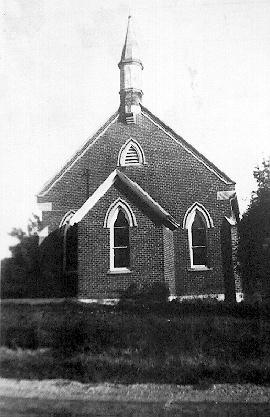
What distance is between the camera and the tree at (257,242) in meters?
13.7

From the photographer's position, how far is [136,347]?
8523 millimetres

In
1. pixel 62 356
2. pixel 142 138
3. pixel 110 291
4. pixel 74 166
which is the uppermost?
pixel 142 138

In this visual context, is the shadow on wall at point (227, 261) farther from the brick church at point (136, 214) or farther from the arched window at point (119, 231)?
the arched window at point (119, 231)

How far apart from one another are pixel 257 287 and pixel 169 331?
738 centimetres

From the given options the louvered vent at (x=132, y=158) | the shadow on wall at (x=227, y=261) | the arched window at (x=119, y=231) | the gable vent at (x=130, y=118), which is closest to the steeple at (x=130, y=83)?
the gable vent at (x=130, y=118)

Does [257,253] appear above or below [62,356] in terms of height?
above

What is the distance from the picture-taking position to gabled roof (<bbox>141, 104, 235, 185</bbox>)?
16281mm

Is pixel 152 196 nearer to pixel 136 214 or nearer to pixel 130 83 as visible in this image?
pixel 136 214

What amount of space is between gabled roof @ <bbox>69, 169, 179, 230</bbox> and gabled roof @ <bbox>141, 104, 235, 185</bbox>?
2999 mm

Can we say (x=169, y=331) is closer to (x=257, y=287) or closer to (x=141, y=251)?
(x=141, y=251)

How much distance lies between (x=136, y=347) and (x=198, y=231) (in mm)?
8497

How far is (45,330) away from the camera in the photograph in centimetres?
931

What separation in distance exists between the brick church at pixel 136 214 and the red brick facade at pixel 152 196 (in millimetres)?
37

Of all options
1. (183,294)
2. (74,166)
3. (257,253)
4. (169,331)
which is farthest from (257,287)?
(74,166)
